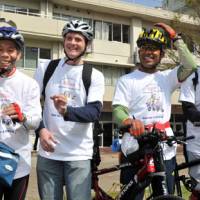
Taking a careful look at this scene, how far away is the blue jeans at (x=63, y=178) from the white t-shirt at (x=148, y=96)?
2.33ft

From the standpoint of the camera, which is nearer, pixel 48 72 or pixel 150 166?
pixel 150 166

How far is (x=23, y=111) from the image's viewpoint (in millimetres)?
3502

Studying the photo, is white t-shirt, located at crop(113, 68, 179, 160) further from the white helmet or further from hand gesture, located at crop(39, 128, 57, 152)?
hand gesture, located at crop(39, 128, 57, 152)

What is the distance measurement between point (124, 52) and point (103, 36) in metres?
1.98

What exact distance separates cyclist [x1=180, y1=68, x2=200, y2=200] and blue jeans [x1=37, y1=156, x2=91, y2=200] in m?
1.05

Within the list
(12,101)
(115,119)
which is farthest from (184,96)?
(12,101)

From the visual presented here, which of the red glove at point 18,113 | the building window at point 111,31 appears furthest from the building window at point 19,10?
the red glove at point 18,113

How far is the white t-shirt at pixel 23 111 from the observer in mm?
3473

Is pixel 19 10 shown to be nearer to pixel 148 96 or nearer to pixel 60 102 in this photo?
pixel 148 96

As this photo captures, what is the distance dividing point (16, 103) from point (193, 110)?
1.64 metres

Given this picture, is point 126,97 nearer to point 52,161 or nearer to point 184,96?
point 184,96

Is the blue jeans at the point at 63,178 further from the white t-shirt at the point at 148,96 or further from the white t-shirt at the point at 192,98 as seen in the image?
the white t-shirt at the point at 192,98

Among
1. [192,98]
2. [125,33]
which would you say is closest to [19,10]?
[125,33]

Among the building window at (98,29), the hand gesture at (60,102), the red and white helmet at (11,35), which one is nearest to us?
the hand gesture at (60,102)
